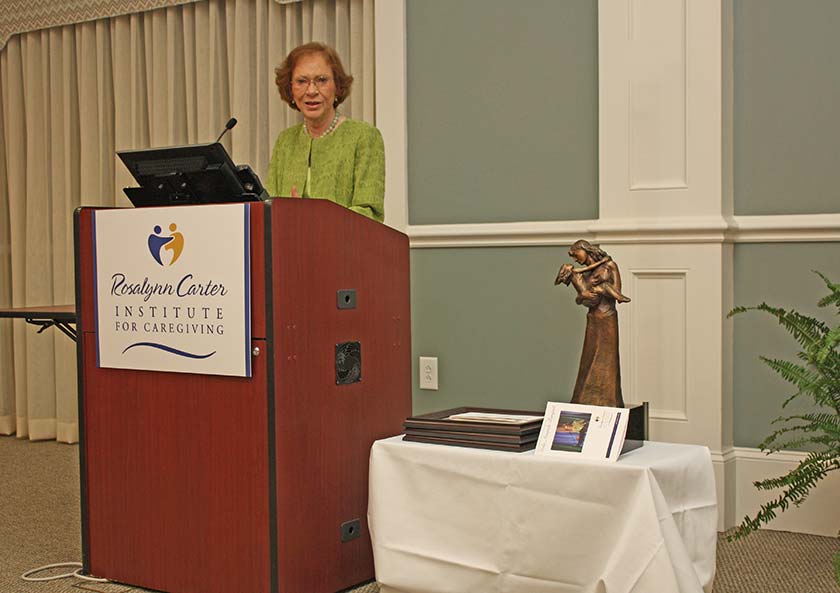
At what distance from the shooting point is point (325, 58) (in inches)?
123

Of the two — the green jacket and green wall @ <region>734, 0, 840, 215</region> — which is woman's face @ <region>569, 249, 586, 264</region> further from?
green wall @ <region>734, 0, 840, 215</region>

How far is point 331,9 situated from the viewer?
438 cm

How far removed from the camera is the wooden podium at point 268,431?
7.97ft

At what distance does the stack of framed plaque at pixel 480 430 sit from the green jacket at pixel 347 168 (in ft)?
2.65

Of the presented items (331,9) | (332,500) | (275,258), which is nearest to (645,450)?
(332,500)

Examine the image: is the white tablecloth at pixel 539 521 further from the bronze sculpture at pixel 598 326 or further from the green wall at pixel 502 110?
the green wall at pixel 502 110

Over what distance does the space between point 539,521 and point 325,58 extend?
5.24 ft

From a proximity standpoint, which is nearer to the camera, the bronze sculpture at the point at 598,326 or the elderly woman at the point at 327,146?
the bronze sculpture at the point at 598,326

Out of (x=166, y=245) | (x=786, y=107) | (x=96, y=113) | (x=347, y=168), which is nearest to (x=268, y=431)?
(x=166, y=245)

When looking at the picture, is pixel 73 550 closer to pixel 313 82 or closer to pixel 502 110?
pixel 313 82

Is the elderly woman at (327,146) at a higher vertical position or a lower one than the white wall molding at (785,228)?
higher

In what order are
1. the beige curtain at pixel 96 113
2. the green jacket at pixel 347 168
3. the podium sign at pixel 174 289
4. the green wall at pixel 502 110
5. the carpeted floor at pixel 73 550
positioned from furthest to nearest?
1. the beige curtain at pixel 96 113
2. the green wall at pixel 502 110
3. the green jacket at pixel 347 168
4. the carpeted floor at pixel 73 550
5. the podium sign at pixel 174 289

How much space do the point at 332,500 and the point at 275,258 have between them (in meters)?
0.64

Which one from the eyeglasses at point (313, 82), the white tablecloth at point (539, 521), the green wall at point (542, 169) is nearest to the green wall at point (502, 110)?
the green wall at point (542, 169)
